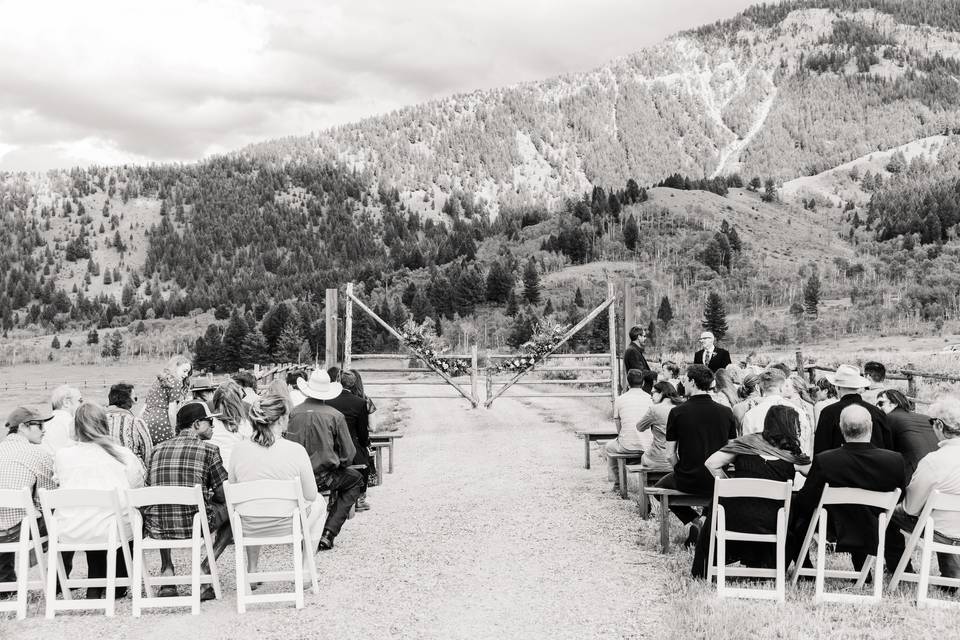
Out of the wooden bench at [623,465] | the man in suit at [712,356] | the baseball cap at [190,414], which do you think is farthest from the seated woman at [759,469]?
the man in suit at [712,356]

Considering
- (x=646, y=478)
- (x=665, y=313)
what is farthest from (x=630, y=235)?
(x=646, y=478)

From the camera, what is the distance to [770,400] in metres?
6.20

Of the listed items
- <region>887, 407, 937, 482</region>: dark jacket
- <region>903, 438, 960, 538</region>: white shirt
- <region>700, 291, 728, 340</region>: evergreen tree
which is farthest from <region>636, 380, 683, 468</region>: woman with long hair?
<region>700, 291, 728, 340</region>: evergreen tree

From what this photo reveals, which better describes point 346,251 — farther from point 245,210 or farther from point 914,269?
point 914,269

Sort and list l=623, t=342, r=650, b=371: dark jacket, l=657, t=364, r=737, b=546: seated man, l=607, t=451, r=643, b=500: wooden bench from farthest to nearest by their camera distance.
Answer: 1. l=623, t=342, r=650, b=371: dark jacket
2. l=607, t=451, r=643, b=500: wooden bench
3. l=657, t=364, r=737, b=546: seated man

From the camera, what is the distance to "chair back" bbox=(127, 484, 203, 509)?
4.84 metres

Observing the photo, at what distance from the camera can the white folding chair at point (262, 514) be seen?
16.3 ft

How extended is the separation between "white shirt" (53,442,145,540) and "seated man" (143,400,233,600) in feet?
0.52

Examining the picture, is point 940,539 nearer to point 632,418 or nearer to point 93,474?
point 632,418

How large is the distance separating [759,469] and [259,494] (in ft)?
11.0

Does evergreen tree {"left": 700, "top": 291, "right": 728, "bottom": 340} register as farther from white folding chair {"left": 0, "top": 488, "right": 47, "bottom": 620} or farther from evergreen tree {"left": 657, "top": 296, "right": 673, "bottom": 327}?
white folding chair {"left": 0, "top": 488, "right": 47, "bottom": 620}

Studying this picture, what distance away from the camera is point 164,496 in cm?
487

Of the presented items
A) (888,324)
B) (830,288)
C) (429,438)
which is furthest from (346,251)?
(429,438)

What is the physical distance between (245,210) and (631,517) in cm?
18003
